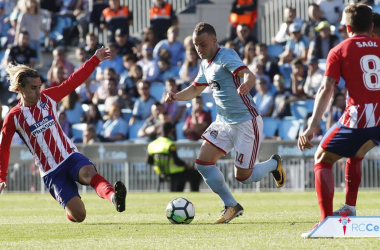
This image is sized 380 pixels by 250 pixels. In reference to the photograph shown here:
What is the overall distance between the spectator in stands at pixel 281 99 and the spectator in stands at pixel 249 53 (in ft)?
4.05

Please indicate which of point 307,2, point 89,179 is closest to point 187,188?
point 307,2

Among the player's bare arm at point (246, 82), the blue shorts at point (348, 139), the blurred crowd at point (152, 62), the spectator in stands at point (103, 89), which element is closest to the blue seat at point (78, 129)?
the blurred crowd at point (152, 62)

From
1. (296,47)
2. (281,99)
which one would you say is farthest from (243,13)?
(281,99)

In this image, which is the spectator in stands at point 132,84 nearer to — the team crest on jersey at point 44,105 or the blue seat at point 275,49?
the blue seat at point 275,49

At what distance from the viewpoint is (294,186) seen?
56.0 feet

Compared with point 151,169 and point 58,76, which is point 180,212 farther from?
point 58,76

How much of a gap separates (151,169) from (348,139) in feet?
37.0

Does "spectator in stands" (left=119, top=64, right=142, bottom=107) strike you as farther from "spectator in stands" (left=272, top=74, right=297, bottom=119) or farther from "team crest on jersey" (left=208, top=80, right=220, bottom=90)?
"team crest on jersey" (left=208, top=80, right=220, bottom=90)

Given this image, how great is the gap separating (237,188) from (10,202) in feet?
17.6

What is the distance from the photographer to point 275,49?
2056cm

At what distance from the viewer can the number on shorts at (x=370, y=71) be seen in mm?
6625

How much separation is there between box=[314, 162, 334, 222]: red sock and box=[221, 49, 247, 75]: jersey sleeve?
214cm

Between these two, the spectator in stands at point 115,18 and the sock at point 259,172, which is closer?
the sock at point 259,172

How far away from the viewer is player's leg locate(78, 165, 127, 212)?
7898mm
